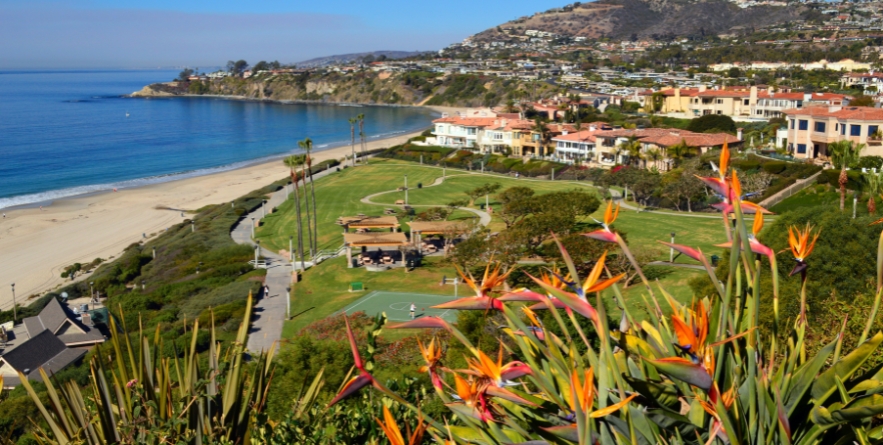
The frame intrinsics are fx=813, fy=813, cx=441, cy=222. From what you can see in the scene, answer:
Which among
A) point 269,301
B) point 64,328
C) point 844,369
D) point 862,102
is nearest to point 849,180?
point 269,301

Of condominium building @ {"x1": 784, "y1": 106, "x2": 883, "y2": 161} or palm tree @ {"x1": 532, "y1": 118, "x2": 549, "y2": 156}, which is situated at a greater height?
condominium building @ {"x1": 784, "y1": 106, "x2": 883, "y2": 161}

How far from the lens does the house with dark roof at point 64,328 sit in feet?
95.2

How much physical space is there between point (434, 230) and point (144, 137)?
84.1 metres

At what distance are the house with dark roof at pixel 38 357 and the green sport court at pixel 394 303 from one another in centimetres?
946

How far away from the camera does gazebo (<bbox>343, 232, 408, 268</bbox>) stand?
37.8m

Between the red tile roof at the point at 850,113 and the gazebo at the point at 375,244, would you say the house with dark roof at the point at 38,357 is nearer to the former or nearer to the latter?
the gazebo at the point at 375,244

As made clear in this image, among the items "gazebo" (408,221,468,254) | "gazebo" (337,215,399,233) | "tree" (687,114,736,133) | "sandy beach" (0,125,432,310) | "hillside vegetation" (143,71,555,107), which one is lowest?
"sandy beach" (0,125,432,310)

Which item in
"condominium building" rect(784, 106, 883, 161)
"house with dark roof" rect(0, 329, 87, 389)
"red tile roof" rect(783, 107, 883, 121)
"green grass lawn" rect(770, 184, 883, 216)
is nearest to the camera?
"house with dark roof" rect(0, 329, 87, 389)

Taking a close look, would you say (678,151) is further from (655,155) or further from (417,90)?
(417,90)

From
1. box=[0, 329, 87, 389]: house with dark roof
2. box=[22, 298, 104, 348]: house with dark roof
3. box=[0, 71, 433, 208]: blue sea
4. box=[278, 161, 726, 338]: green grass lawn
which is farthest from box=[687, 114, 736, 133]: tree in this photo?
box=[0, 329, 87, 389]: house with dark roof

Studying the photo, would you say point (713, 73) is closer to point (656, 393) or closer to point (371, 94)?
point (371, 94)

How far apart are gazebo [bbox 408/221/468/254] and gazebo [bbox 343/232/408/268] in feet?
3.29

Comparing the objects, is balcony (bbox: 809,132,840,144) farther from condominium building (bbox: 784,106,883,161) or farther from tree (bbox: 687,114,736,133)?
tree (bbox: 687,114,736,133)

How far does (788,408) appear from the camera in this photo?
5.45m
